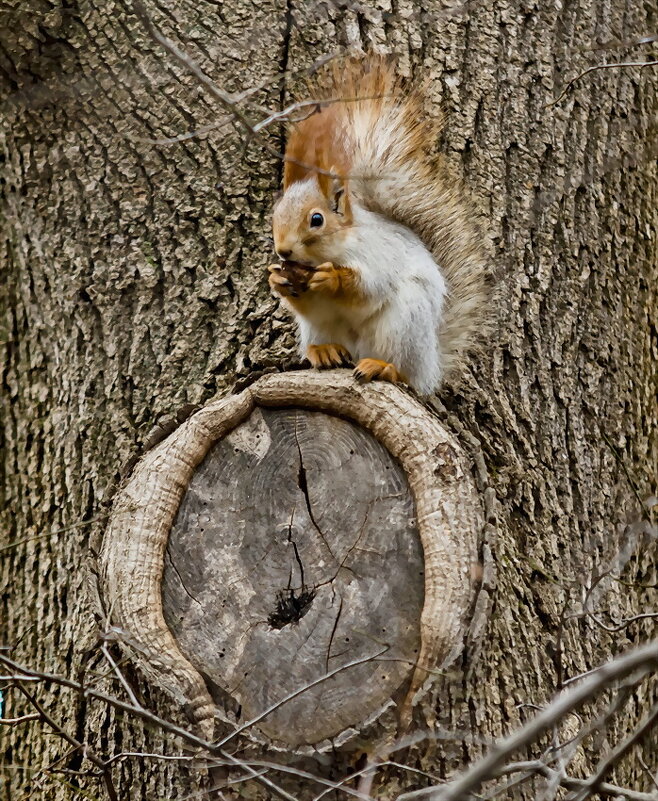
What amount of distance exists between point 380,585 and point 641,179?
1.12 meters

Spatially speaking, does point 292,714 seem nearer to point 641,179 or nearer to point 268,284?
point 268,284

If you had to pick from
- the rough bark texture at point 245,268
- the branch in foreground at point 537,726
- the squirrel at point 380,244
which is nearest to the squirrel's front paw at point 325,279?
the squirrel at point 380,244

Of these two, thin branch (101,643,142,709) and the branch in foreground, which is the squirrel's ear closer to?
thin branch (101,643,142,709)

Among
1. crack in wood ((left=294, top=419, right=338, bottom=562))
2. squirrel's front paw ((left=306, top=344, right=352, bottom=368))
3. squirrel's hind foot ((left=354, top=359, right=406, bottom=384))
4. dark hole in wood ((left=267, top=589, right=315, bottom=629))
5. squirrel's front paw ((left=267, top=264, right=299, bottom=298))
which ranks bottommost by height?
dark hole in wood ((left=267, top=589, right=315, bottom=629))

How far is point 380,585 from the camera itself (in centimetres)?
180

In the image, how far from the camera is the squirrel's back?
2.04 m

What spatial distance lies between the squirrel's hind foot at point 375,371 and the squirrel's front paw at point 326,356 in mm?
69

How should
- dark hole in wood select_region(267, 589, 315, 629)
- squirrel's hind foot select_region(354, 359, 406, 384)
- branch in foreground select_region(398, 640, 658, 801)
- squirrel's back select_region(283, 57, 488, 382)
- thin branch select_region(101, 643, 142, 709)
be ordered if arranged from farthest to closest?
squirrel's back select_region(283, 57, 488, 382) → squirrel's hind foot select_region(354, 359, 406, 384) → dark hole in wood select_region(267, 589, 315, 629) → thin branch select_region(101, 643, 142, 709) → branch in foreground select_region(398, 640, 658, 801)

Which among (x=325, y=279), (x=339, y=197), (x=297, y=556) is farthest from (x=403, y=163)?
(x=297, y=556)

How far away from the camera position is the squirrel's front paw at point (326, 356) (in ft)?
6.77

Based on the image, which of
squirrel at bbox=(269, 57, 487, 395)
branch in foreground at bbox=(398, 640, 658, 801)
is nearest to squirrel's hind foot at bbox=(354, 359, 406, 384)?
squirrel at bbox=(269, 57, 487, 395)

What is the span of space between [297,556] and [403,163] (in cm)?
83

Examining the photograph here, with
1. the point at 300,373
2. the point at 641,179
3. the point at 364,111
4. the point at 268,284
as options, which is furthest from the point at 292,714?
the point at 641,179

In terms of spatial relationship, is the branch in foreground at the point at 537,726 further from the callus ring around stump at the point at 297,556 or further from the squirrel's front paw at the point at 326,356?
the squirrel's front paw at the point at 326,356
